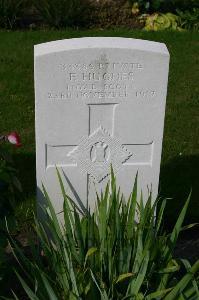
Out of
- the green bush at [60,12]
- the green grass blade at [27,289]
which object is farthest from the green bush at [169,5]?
the green grass blade at [27,289]

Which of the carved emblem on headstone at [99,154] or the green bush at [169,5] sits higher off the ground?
the green bush at [169,5]

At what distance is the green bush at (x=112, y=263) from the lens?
312 cm

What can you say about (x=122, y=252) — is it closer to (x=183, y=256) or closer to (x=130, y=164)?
(x=130, y=164)

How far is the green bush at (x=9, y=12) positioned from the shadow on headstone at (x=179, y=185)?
3441 mm

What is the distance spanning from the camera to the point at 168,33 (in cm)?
793

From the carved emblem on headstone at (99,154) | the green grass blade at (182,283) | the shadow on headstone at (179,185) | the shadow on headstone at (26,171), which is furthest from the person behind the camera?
the shadow on headstone at (26,171)

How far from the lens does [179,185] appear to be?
5008 mm

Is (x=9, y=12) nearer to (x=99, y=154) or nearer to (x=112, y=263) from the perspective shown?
(x=99, y=154)

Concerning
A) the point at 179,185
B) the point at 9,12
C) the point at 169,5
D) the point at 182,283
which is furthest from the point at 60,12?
the point at 182,283

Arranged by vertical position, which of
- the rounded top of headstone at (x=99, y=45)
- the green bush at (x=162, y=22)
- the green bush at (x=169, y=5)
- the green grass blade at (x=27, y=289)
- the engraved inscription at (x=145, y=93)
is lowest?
the green grass blade at (x=27, y=289)

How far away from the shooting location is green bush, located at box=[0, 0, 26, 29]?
25.5ft

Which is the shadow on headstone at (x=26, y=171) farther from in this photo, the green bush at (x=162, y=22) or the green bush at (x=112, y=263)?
the green bush at (x=162, y=22)

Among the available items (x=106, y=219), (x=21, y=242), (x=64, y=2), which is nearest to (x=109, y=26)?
(x=64, y=2)

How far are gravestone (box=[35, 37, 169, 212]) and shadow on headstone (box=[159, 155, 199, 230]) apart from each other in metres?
0.80
